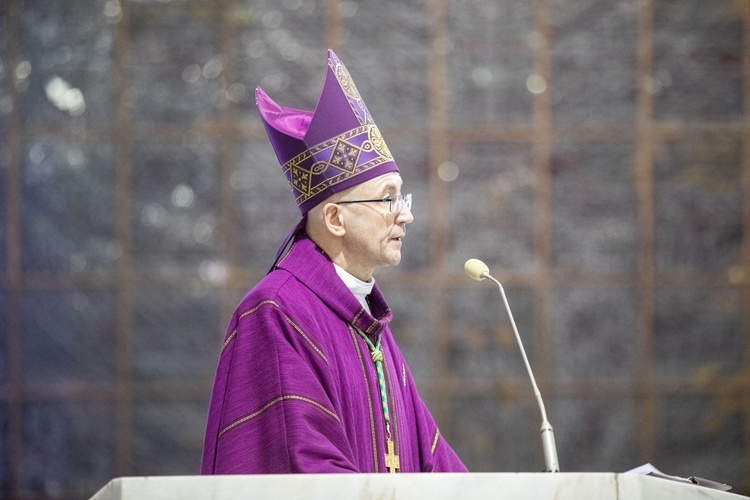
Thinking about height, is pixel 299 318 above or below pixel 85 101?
below

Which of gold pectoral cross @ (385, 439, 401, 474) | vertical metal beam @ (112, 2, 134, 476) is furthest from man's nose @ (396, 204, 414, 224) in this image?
vertical metal beam @ (112, 2, 134, 476)

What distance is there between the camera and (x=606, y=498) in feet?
7.61

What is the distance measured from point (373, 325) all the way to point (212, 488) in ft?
3.73

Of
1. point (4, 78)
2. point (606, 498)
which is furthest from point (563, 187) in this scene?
point (606, 498)

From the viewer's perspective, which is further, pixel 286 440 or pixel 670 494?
pixel 286 440

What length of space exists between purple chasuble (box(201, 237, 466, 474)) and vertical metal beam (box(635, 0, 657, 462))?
2663 millimetres

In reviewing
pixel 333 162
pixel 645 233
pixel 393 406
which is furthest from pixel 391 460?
pixel 645 233

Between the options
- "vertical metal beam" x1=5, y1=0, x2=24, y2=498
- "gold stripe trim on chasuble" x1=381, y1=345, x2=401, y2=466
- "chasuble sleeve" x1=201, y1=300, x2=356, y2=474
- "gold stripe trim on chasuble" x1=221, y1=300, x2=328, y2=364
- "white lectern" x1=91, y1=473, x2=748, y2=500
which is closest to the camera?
"white lectern" x1=91, y1=473, x2=748, y2=500

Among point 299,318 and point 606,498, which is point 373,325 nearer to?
point 299,318

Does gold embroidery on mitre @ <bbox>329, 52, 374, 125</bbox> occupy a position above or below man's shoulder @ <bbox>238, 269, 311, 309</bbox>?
above

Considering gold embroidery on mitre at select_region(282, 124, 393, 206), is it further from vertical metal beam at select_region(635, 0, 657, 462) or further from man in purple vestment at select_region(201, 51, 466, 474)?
vertical metal beam at select_region(635, 0, 657, 462)

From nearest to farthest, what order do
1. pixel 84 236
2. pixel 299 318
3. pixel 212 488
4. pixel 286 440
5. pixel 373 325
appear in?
1. pixel 212 488
2. pixel 286 440
3. pixel 299 318
4. pixel 373 325
5. pixel 84 236

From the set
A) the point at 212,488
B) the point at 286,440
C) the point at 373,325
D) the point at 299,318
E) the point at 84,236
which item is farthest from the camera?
the point at 84,236

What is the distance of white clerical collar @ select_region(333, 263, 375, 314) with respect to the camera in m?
3.33
